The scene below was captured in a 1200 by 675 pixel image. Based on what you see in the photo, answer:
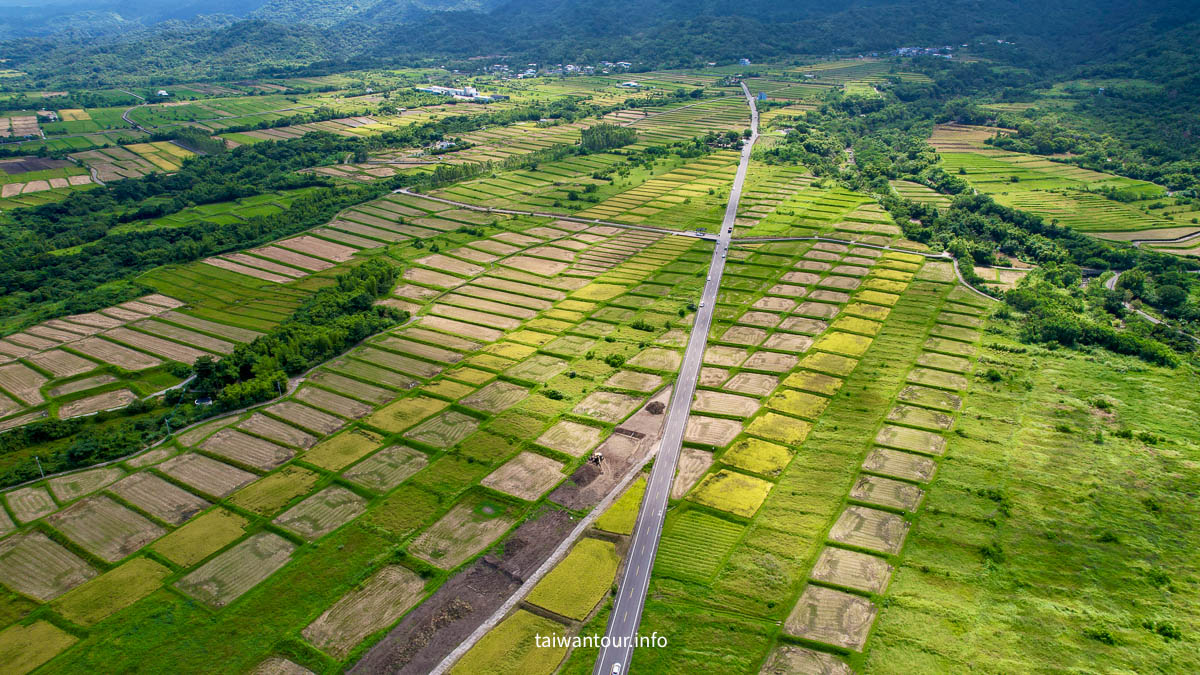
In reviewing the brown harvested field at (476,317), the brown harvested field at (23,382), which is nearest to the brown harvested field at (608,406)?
the brown harvested field at (476,317)

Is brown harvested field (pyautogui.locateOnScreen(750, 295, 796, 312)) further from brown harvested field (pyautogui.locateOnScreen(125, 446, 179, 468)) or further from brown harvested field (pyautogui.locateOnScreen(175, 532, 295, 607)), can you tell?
brown harvested field (pyautogui.locateOnScreen(125, 446, 179, 468))

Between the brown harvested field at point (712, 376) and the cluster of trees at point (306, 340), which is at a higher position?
the cluster of trees at point (306, 340)

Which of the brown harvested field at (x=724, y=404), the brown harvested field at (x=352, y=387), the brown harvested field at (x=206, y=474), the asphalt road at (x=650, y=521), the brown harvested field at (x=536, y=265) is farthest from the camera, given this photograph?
the brown harvested field at (x=536, y=265)

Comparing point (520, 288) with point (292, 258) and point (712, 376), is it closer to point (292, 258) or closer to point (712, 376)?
point (712, 376)

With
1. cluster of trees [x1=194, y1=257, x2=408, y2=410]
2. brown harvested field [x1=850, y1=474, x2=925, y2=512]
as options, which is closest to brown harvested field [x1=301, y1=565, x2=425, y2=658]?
cluster of trees [x1=194, y1=257, x2=408, y2=410]

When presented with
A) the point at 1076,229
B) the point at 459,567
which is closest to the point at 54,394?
the point at 459,567

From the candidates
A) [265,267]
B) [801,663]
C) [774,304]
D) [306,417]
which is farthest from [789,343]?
[265,267]

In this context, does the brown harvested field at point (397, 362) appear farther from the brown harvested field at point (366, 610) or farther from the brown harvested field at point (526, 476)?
the brown harvested field at point (366, 610)
